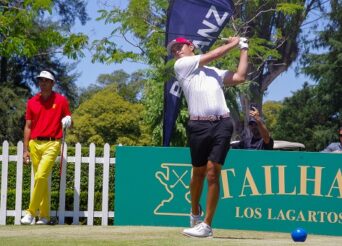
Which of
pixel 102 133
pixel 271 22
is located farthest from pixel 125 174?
pixel 102 133

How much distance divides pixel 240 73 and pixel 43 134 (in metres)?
3.48

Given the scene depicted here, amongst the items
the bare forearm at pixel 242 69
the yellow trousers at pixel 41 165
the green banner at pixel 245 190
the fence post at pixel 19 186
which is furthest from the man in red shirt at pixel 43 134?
the bare forearm at pixel 242 69

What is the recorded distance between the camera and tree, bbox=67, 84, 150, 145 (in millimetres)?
54250

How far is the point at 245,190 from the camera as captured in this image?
10039 millimetres

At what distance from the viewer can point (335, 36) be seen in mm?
45844

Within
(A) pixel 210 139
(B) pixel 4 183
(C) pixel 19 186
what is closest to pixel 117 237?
(A) pixel 210 139

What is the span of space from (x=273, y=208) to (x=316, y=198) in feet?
1.76

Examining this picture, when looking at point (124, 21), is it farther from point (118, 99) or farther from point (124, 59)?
point (118, 99)

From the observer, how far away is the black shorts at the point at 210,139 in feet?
24.6

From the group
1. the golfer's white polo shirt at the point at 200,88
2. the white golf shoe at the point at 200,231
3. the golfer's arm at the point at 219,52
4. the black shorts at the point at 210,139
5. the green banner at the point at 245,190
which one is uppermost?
the golfer's arm at the point at 219,52

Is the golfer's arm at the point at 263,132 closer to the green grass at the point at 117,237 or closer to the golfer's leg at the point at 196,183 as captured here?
the green grass at the point at 117,237

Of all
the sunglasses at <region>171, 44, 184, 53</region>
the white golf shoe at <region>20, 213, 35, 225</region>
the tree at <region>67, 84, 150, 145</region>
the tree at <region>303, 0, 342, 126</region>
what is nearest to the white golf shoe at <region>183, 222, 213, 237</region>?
the sunglasses at <region>171, 44, 184, 53</region>

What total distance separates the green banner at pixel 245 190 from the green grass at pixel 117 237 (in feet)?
1.49

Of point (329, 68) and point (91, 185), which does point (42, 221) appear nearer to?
point (91, 185)
